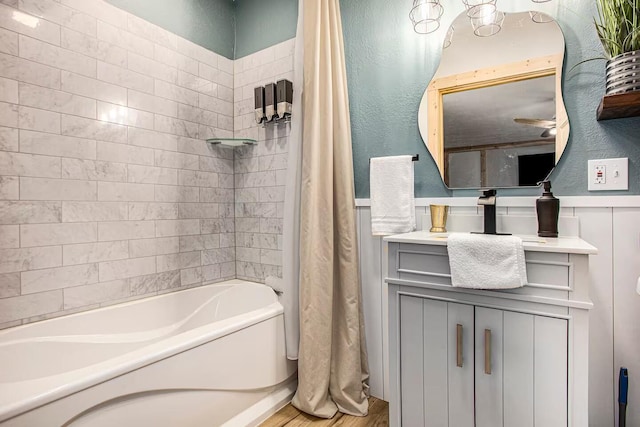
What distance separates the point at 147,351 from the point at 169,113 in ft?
4.98

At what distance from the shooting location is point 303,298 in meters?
1.86

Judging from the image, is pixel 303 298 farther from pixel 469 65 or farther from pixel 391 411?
pixel 469 65

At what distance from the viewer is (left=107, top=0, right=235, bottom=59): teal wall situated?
2135 millimetres

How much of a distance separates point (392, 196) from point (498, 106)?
670mm

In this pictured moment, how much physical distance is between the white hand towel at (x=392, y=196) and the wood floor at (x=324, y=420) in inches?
38.6

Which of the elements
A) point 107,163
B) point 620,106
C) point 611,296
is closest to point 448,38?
point 620,106

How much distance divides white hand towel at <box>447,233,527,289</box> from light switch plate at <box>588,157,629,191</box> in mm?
535

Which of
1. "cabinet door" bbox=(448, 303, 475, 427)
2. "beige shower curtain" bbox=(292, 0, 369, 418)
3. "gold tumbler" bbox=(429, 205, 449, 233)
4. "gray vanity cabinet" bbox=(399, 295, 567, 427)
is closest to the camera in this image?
"gray vanity cabinet" bbox=(399, 295, 567, 427)

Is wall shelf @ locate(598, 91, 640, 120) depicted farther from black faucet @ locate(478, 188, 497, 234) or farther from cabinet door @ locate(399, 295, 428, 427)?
cabinet door @ locate(399, 295, 428, 427)

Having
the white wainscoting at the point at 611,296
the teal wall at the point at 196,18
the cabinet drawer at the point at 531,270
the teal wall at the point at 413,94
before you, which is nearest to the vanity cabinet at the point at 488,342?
the cabinet drawer at the point at 531,270

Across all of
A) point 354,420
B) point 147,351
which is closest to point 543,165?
point 354,420

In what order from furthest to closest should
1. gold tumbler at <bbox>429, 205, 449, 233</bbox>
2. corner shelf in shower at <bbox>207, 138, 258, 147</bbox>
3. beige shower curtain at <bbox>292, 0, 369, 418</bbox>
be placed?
corner shelf in shower at <bbox>207, 138, 258, 147</bbox> → beige shower curtain at <bbox>292, 0, 369, 418</bbox> → gold tumbler at <bbox>429, 205, 449, 233</bbox>

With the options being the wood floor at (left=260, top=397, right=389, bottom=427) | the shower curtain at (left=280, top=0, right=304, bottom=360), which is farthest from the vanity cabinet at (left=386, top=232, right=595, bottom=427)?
the shower curtain at (left=280, top=0, right=304, bottom=360)

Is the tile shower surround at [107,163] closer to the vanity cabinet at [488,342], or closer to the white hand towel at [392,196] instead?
the white hand towel at [392,196]
